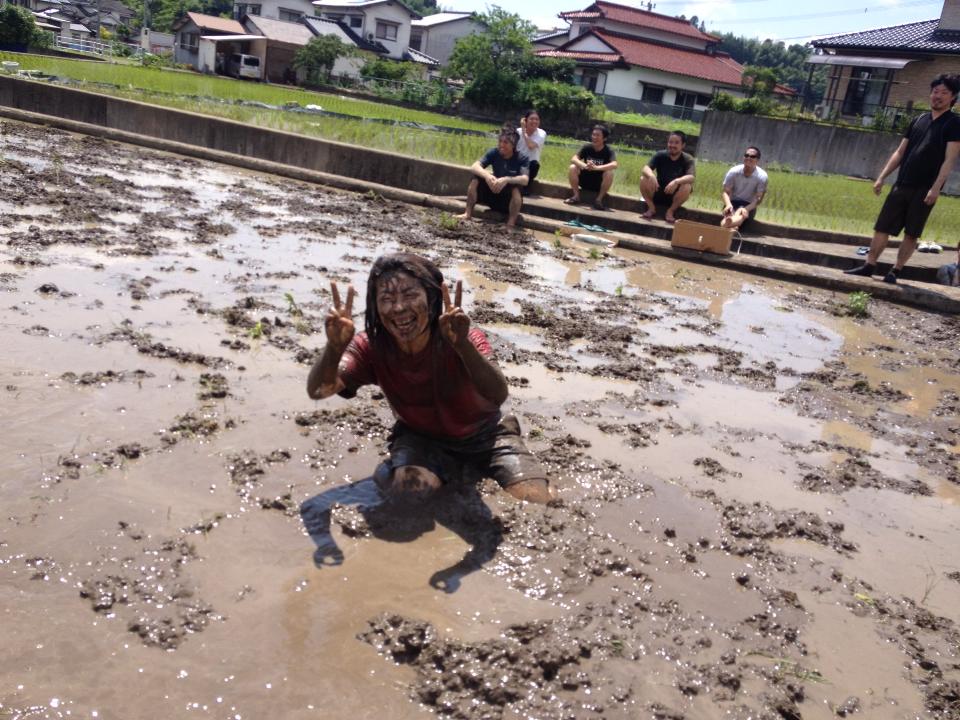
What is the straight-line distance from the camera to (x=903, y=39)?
31922mm

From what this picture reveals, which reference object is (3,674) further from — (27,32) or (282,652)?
(27,32)

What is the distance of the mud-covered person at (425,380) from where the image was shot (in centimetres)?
324

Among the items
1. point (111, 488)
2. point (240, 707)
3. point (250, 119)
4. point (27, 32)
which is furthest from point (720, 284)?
point (27, 32)

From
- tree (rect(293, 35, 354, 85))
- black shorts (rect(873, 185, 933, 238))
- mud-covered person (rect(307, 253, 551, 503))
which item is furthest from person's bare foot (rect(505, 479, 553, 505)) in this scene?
tree (rect(293, 35, 354, 85))

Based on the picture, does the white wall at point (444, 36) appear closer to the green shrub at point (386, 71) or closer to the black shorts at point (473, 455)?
the green shrub at point (386, 71)

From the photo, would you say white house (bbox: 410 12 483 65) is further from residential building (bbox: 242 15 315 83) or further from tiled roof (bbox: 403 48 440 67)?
residential building (bbox: 242 15 315 83)

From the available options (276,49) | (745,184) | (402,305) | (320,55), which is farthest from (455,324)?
(276,49)

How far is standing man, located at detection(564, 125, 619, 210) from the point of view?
11320 millimetres

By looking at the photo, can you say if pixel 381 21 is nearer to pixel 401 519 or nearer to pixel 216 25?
pixel 216 25

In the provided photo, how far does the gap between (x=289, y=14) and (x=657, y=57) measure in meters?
30.8

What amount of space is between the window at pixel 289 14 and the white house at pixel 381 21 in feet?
8.00

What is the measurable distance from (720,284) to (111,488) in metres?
6.95

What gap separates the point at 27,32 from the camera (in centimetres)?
4112

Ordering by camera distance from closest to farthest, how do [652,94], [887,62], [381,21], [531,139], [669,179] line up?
1. [669,179]
2. [531,139]
3. [887,62]
4. [652,94]
5. [381,21]
